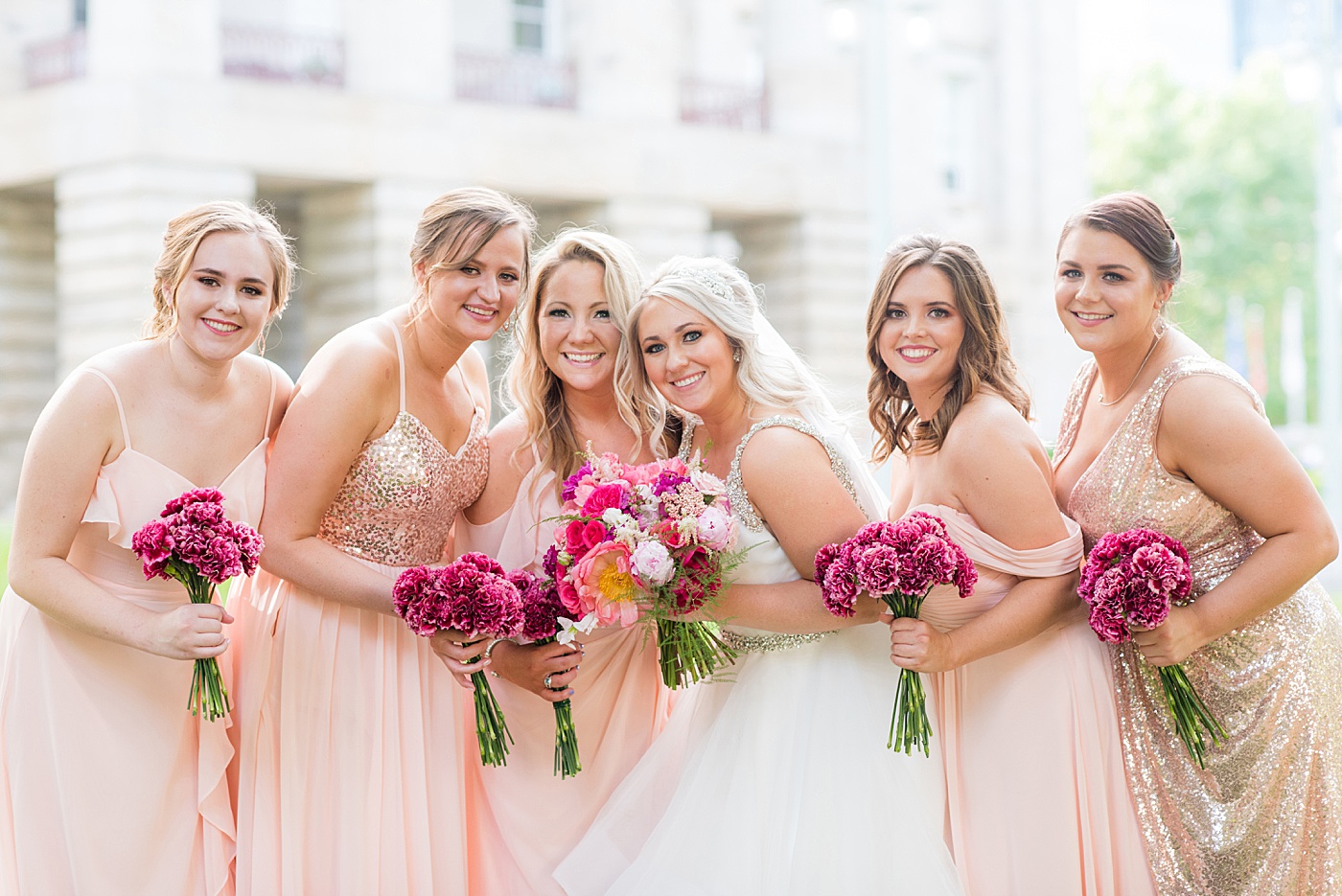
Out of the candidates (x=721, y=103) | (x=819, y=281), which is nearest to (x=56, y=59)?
(x=721, y=103)

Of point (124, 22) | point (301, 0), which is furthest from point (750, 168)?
point (124, 22)

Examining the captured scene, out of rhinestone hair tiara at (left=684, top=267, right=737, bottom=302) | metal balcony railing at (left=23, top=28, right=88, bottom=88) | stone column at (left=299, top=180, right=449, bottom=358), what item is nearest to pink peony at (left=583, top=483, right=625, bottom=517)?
rhinestone hair tiara at (left=684, top=267, right=737, bottom=302)

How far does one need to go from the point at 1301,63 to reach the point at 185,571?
1659 cm

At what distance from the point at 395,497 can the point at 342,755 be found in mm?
887

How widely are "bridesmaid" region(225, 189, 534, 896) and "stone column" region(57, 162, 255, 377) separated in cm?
1396

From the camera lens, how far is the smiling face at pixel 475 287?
476 cm

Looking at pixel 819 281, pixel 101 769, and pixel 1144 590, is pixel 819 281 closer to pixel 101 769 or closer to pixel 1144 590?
pixel 1144 590

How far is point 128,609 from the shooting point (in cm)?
423

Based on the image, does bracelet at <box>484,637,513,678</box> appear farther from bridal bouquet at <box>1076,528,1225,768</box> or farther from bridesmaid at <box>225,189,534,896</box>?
bridal bouquet at <box>1076,528,1225,768</box>

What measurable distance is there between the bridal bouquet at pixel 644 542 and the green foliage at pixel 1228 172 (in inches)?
1383

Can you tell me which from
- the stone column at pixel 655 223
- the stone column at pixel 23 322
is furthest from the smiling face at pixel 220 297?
the stone column at pixel 23 322

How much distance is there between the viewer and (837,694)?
14.5ft

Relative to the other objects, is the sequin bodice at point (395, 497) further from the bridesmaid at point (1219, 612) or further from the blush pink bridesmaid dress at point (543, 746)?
the bridesmaid at point (1219, 612)

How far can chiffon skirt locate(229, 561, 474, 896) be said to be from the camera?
14.9 feet
